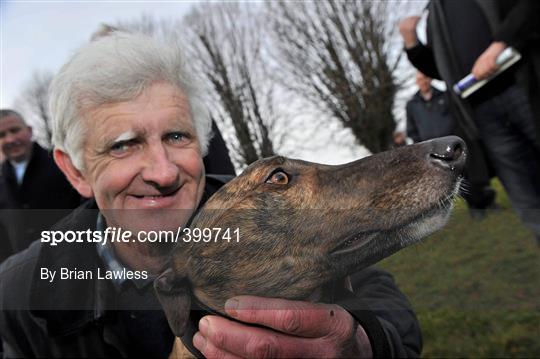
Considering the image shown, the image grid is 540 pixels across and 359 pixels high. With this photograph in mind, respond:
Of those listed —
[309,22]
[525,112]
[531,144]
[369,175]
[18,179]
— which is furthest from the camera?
[531,144]

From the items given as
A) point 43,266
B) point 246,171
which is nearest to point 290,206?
point 246,171

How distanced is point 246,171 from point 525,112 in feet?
3.30

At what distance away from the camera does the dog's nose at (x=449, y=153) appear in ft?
2.64

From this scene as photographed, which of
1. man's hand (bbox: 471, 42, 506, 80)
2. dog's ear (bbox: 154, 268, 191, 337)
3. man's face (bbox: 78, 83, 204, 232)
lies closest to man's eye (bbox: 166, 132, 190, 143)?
man's face (bbox: 78, 83, 204, 232)

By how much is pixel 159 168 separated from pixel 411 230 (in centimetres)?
53

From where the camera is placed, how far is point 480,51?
114 cm

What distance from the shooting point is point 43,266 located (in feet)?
3.72

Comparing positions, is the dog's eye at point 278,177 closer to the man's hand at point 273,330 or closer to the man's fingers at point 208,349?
the man's hand at point 273,330

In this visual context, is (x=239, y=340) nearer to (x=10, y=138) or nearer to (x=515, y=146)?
(x=10, y=138)

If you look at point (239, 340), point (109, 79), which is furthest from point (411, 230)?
point (109, 79)

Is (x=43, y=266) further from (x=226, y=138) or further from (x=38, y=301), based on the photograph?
(x=226, y=138)

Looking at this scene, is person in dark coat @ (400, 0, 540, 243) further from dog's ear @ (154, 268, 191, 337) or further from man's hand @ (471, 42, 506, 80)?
dog's ear @ (154, 268, 191, 337)

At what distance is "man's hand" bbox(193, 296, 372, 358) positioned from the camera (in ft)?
3.09

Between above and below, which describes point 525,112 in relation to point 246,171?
below
